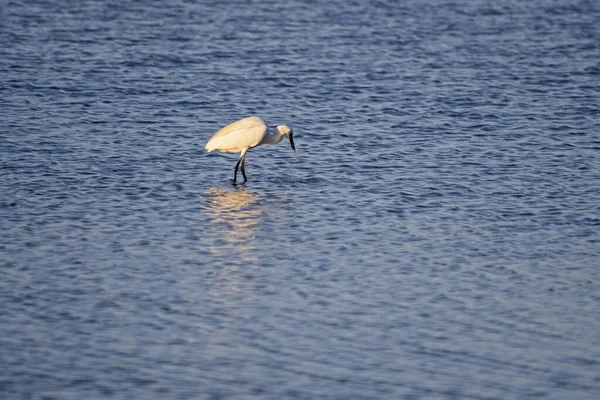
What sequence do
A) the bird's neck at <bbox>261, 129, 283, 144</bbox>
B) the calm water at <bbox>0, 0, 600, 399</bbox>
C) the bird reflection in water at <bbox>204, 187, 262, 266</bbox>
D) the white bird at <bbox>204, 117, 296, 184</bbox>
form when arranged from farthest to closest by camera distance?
the bird's neck at <bbox>261, 129, 283, 144</bbox> → the white bird at <bbox>204, 117, 296, 184</bbox> → the bird reflection in water at <bbox>204, 187, 262, 266</bbox> → the calm water at <bbox>0, 0, 600, 399</bbox>

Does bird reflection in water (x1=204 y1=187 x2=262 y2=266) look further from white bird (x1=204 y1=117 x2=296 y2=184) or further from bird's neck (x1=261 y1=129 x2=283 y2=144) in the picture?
bird's neck (x1=261 y1=129 x2=283 y2=144)

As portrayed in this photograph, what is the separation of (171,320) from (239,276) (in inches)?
61.2

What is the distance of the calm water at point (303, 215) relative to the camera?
10.6 metres

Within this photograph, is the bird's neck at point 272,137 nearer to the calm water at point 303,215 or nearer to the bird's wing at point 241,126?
the bird's wing at point 241,126

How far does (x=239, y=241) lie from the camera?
47.1 ft

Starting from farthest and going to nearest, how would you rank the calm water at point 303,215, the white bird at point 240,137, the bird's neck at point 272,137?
1. the bird's neck at point 272,137
2. the white bird at point 240,137
3. the calm water at point 303,215

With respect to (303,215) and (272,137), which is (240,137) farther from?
(303,215)

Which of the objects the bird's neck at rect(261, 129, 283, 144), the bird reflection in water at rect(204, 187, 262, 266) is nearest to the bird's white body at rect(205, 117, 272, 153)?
the bird's neck at rect(261, 129, 283, 144)

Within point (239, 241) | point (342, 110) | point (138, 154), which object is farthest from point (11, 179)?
point (342, 110)

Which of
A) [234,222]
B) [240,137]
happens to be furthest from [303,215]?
[240,137]

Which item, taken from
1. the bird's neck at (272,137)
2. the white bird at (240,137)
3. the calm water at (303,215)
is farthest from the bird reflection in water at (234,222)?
the bird's neck at (272,137)

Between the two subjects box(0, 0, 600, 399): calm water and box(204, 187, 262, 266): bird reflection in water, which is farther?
box(204, 187, 262, 266): bird reflection in water

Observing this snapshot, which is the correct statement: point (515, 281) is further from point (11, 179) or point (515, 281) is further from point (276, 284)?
point (11, 179)

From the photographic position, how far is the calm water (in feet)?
34.8
